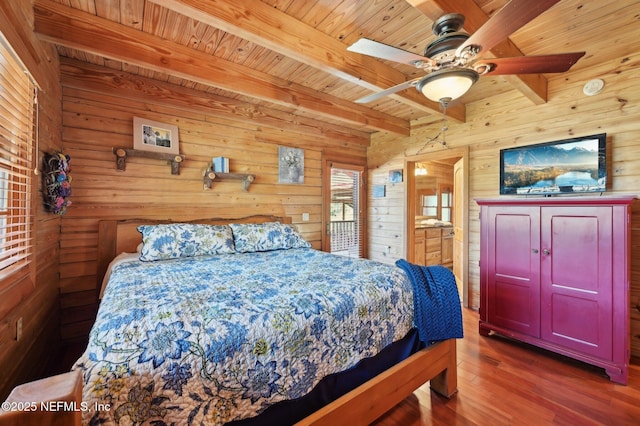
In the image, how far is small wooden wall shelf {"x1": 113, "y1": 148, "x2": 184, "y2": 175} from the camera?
2605mm

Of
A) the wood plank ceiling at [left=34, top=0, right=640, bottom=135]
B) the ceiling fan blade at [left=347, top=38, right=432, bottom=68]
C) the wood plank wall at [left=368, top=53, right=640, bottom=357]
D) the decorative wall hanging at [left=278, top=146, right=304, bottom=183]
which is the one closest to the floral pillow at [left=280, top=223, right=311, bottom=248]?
the decorative wall hanging at [left=278, top=146, right=304, bottom=183]

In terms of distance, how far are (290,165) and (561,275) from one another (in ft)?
10.0

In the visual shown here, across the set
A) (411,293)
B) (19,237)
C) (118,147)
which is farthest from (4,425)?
(118,147)

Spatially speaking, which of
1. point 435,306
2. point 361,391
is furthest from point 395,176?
point 361,391

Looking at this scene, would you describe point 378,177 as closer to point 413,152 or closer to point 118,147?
point 413,152

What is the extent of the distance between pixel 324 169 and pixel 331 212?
0.67 meters

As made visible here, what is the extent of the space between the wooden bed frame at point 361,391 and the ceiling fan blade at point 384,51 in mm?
1643

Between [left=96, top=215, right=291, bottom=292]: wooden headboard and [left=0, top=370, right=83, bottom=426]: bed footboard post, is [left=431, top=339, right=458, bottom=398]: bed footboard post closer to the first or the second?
[left=0, top=370, right=83, bottom=426]: bed footboard post

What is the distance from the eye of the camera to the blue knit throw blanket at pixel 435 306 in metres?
1.72

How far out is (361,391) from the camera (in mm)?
1359

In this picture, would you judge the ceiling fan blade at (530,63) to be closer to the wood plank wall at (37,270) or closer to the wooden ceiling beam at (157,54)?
the wooden ceiling beam at (157,54)

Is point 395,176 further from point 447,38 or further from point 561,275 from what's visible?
point 447,38

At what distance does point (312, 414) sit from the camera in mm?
1214

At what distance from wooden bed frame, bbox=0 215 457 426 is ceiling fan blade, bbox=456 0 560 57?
1.72 meters
